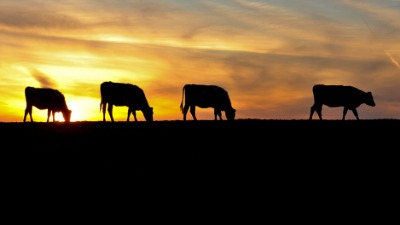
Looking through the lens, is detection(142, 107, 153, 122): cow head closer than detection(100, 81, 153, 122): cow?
No

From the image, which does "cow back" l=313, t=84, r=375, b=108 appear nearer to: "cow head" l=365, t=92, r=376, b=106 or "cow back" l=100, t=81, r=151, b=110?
"cow head" l=365, t=92, r=376, b=106

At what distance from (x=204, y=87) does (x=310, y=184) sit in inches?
856

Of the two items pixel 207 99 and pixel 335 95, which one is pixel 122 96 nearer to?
pixel 207 99

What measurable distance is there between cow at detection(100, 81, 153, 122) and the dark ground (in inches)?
395

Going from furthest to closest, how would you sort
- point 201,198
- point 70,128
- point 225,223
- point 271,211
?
point 70,128
point 201,198
point 271,211
point 225,223

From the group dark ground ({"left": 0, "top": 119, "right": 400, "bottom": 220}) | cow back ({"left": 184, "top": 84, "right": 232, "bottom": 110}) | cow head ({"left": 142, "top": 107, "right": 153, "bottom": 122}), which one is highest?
cow back ({"left": 184, "top": 84, "right": 232, "bottom": 110})

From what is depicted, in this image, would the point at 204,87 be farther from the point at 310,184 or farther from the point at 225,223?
the point at 225,223

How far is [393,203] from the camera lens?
1298 centimetres

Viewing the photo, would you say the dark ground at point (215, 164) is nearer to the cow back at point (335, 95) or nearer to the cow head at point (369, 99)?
the cow back at point (335, 95)

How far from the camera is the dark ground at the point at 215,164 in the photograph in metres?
13.6

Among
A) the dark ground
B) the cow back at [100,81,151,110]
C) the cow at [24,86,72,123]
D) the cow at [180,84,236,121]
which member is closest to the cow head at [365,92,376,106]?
the cow at [180,84,236,121]

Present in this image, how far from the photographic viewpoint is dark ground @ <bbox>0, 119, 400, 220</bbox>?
44.6ft

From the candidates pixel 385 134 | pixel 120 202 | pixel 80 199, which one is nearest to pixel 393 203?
pixel 120 202

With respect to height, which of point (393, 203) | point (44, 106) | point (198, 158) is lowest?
point (393, 203)
